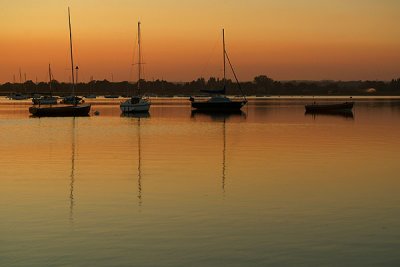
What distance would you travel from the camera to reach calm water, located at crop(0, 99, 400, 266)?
534 inches

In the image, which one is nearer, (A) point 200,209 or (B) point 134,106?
(A) point 200,209

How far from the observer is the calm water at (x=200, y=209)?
13.6 m

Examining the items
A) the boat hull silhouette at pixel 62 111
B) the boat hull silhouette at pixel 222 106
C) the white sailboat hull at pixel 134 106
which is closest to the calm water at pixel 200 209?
the boat hull silhouette at pixel 62 111

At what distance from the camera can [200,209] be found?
1853 centimetres

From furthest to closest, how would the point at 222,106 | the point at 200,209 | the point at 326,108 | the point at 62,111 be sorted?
1. the point at 326,108
2. the point at 222,106
3. the point at 62,111
4. the point at 200,209

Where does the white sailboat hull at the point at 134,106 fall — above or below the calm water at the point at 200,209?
below

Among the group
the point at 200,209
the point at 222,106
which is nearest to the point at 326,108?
the point at 222,106

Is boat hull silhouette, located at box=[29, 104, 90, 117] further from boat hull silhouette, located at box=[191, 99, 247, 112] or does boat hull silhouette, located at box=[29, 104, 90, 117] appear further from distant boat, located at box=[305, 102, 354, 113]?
distant boat, located at box=[305, 102, 354, 113]

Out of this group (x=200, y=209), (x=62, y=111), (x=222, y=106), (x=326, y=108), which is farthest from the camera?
(x=326, y=108)

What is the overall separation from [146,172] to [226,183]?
4.66 metres

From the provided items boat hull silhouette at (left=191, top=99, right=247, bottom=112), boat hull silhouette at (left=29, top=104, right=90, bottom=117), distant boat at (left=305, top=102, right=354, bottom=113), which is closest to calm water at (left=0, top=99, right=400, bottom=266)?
boat hull silhouette at (left=29, top=104, right=90, bottom=117)

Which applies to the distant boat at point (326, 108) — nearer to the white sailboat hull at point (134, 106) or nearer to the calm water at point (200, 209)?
the white sailboat hull at point (134, 106)

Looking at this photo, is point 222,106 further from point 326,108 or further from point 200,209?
point 200,209

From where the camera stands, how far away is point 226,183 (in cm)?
2380
